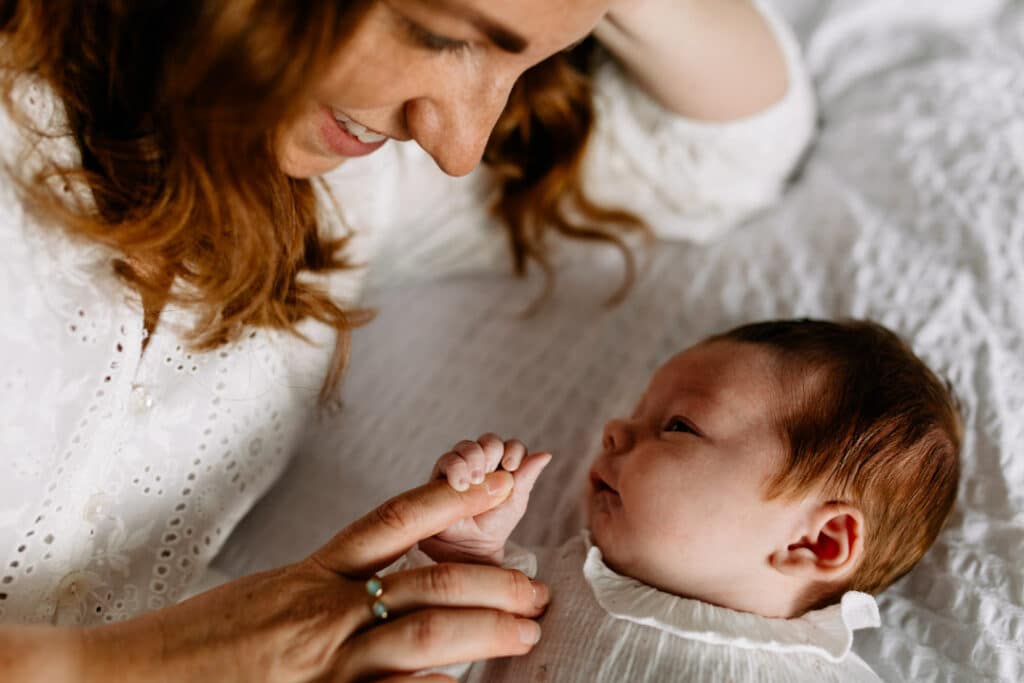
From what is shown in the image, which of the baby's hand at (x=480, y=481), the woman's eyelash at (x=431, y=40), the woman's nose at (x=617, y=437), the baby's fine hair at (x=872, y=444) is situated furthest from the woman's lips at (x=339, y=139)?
the baby's fine hair at (x=872, y=444)

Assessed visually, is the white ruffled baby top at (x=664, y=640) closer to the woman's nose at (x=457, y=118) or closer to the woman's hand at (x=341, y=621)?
the woman's hand at (x=341, y=621)

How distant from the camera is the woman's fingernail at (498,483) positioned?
831 millimetres

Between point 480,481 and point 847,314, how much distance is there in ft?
2.05

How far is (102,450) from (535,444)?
20.9 inches

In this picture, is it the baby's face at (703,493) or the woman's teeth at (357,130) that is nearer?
the woman's teeth at (357,130)

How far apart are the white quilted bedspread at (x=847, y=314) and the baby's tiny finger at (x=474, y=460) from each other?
279 mm

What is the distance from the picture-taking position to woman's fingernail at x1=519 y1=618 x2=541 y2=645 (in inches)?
32.4

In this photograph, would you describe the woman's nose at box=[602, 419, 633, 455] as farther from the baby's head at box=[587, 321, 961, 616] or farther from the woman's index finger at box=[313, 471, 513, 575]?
the woman's index finger at box=[313, 471, 513, 575]

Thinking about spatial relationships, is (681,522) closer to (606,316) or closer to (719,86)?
(606,316)

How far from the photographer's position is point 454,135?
79 centimetres

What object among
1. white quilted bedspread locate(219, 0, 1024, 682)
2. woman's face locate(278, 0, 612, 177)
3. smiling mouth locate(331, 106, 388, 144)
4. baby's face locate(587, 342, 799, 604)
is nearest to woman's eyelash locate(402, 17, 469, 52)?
woman's face locate(278, 0, 612, 177)

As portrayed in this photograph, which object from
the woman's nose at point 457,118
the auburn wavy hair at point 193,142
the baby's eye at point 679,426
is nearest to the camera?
the auburn wavy hair at point 193,142

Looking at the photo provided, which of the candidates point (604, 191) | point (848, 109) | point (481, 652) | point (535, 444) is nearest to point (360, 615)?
point (481, 652)

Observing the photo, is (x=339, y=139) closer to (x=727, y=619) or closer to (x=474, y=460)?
(x=474, y=460)
